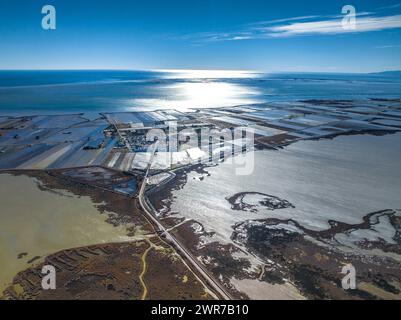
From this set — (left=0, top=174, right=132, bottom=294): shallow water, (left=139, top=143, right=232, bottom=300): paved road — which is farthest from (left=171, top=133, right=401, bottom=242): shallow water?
(left=0, top=174, right=132, bottom=294): shallow water

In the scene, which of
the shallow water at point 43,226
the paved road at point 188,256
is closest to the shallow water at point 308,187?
the paved road at point 188,256

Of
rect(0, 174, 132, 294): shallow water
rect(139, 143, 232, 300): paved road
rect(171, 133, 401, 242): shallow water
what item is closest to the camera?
rect(139, 143, 232, 300): paved road

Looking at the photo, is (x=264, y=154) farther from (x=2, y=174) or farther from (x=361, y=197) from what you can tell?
(x=2, y=174)

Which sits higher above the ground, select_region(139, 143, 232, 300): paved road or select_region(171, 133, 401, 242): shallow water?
select_region(171, 133, 401, 242): shallow water

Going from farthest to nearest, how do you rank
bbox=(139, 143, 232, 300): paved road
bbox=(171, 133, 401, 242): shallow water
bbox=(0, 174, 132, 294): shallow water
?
1. bbox=(171, 133, 401, 242): shallow water
2. bbox=(0, 174, 132, 294): shallow water
3. bbox=(139, 143, 232, 300): paved road

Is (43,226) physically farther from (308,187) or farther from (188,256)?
(308,187)

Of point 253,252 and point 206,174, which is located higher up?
point 206,174

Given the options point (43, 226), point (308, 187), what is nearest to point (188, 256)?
point (43, 226)

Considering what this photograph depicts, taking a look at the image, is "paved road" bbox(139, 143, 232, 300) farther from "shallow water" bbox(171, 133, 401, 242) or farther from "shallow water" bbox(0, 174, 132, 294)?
"shallow water" bbox(0, 174, 132, 294)
